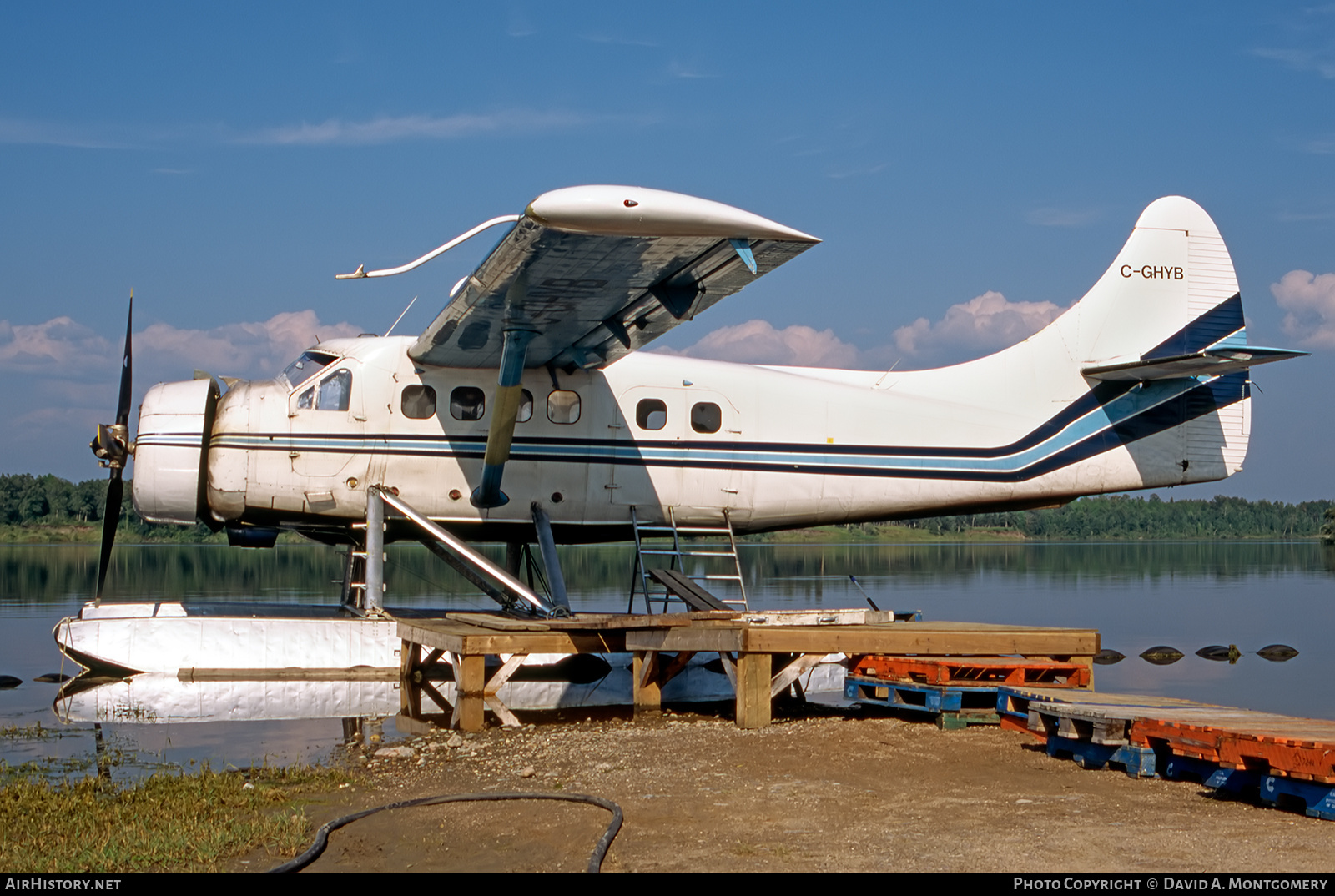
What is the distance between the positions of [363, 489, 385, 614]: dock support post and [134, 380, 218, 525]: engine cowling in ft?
5.29

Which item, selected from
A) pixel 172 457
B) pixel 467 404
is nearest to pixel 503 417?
pixel 467 404

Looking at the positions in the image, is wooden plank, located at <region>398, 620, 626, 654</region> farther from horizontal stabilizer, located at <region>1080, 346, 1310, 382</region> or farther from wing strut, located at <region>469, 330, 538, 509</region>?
horizontal stabilizer, located at <region>1080, 346, 1310, 382</region>

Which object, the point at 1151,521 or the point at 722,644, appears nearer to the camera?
the point at 722,644

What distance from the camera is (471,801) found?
6.21m

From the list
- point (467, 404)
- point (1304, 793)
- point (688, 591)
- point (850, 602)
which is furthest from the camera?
point (850, 602)

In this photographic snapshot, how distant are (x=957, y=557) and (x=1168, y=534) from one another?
2542 inches

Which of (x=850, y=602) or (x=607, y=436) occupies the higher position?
(x=607, y=436)

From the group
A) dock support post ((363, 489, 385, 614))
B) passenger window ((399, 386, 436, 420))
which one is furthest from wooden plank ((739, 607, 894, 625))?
passenger window ((399, 386, 436, 420))

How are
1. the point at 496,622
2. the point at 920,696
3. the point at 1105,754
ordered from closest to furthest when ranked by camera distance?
the point at 1105,754 < the point at 920,696 < the point at 496,622

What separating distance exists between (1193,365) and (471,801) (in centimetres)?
907

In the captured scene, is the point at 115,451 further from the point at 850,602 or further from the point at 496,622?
the point at 850,602

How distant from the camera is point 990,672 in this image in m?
9.40

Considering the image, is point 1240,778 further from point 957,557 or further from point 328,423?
point 957,557

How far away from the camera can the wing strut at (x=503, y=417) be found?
10805 mm
